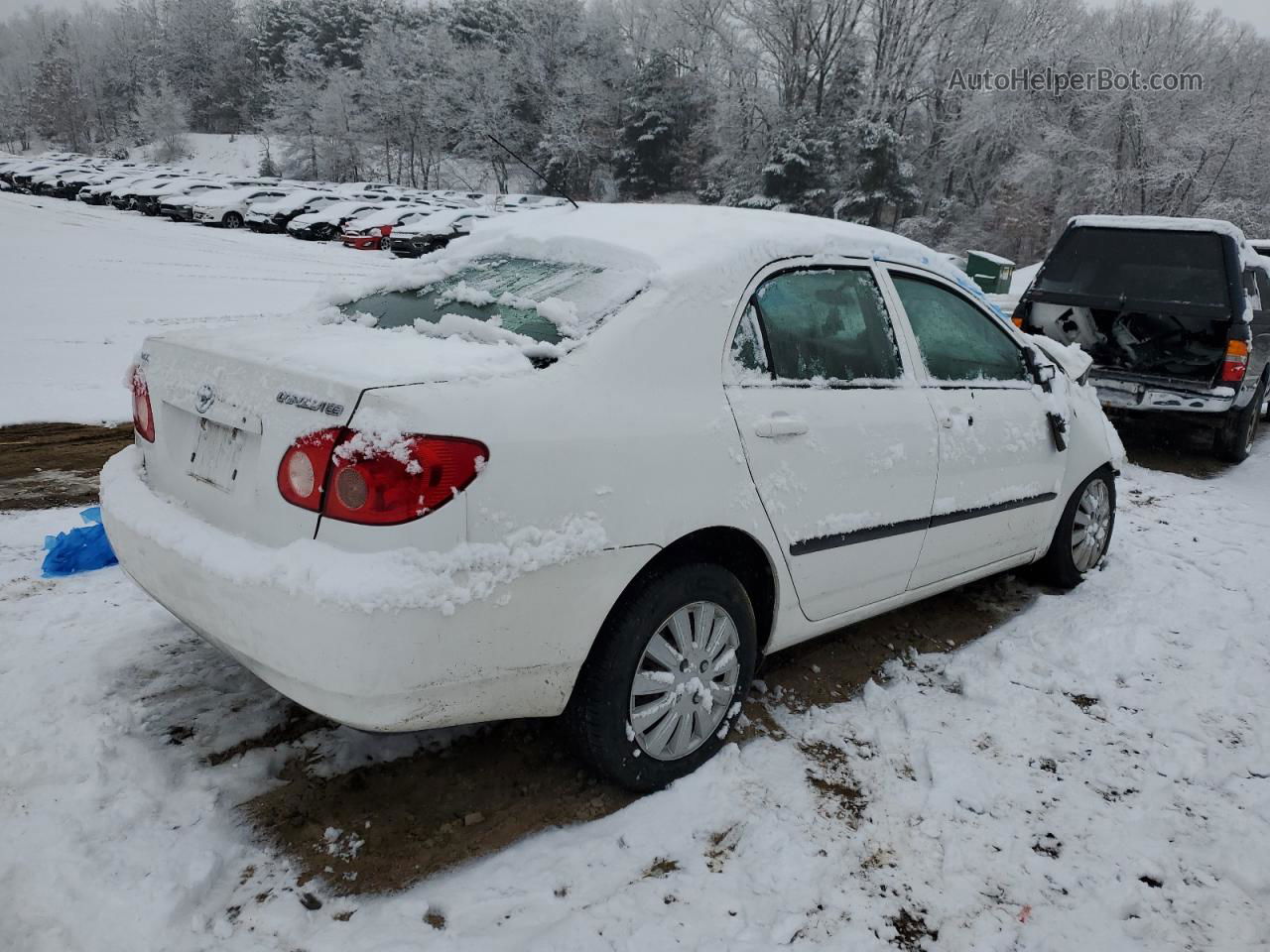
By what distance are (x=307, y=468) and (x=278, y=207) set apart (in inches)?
1178

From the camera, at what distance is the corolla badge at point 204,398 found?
2.41 meters

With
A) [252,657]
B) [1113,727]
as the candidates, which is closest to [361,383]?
[252,657]

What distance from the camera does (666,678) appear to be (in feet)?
8.48

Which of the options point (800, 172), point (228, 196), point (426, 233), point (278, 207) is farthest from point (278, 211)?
A: point (800, 172)

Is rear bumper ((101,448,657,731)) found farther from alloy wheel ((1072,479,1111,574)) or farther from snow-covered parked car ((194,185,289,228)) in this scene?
snow-covered parked car ((194,185,289,228))

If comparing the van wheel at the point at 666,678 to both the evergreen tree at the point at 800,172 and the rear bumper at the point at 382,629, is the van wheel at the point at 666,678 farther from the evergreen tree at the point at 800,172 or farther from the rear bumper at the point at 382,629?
the evergreen tree at the point at 800,172

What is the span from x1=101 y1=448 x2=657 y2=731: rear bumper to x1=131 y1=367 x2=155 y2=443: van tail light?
416mm

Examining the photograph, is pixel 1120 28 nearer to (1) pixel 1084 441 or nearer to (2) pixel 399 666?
(1) pixel 1084 441

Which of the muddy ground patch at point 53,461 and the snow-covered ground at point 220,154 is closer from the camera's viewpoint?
the muddy ground patch at point 53,461

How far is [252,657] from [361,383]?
0.76 metres

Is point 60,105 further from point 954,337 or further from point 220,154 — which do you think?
point 954,337

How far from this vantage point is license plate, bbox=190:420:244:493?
7.61 feet

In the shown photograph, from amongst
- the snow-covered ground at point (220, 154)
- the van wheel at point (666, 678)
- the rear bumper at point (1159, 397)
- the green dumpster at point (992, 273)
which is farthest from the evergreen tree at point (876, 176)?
the snow-covered ground at point (220, 154)

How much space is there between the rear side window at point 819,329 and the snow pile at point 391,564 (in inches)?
36.4
